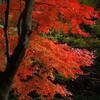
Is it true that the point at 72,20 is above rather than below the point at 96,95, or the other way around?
above

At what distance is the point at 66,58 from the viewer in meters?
5.10

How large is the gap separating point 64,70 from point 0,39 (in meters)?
1.97

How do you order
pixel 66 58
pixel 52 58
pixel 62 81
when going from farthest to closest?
pixel 62 81
pixel 66 58
pixel 52 58

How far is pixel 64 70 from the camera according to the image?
4973mm

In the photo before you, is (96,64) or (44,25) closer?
(44,25)

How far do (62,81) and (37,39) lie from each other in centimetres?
610

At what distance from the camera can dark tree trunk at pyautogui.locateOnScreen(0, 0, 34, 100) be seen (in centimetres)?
329

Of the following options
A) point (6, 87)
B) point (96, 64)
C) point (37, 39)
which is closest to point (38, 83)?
point (37, 39)

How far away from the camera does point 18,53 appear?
3.40 m

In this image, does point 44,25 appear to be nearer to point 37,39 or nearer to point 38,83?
point 37,39

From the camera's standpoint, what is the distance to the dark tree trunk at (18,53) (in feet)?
10.8

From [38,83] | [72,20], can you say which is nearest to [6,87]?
[38,83]

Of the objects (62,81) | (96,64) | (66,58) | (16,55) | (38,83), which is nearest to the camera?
(16,55)

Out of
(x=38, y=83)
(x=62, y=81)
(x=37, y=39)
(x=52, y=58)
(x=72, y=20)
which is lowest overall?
(x=62, y=81)
